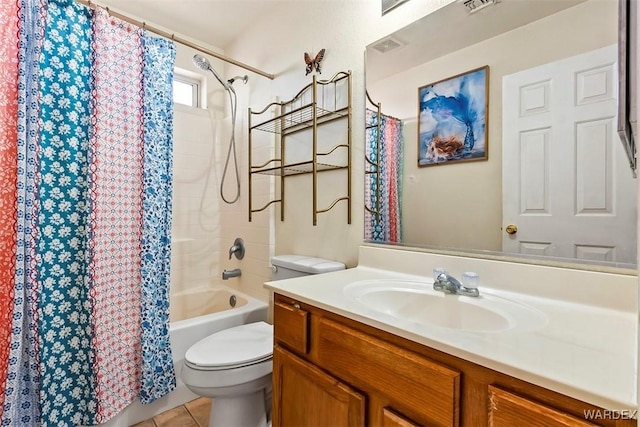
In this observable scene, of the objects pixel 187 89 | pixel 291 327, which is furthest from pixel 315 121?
pixel 187 89

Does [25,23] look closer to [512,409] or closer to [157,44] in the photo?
[157,44]

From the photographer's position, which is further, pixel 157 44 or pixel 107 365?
pixel 157 44

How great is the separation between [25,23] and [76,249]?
0.96 m

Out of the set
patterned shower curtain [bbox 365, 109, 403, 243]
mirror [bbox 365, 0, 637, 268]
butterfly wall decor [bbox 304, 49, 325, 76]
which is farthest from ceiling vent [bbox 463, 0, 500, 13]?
butterfly wall decor [bbox 304, 49, 325, 76]

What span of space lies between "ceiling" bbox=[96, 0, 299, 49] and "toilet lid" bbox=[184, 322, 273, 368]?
193 cm

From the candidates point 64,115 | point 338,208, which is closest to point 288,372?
point 338,208

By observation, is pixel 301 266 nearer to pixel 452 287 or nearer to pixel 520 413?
pixel 452 287

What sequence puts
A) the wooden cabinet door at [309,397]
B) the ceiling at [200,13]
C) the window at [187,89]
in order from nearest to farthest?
1. the wooden cabinet door at [309,397]
2. the ceiling at [200,13]
3. the window at [187,89]

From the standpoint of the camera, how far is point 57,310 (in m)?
1.32

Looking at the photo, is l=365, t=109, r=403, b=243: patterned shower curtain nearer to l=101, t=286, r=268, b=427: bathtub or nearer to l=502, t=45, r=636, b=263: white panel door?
l=502, t=45, r=636, b=263: white panel door

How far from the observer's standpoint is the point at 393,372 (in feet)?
2.37

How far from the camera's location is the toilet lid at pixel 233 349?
4.12 feet

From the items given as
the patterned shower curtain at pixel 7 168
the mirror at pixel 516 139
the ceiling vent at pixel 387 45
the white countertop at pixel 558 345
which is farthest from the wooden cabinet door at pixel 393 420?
the patterned shower curtain at pixel 7 168

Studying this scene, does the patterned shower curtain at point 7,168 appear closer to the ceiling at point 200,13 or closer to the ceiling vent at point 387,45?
the ceiling at point 200,13
